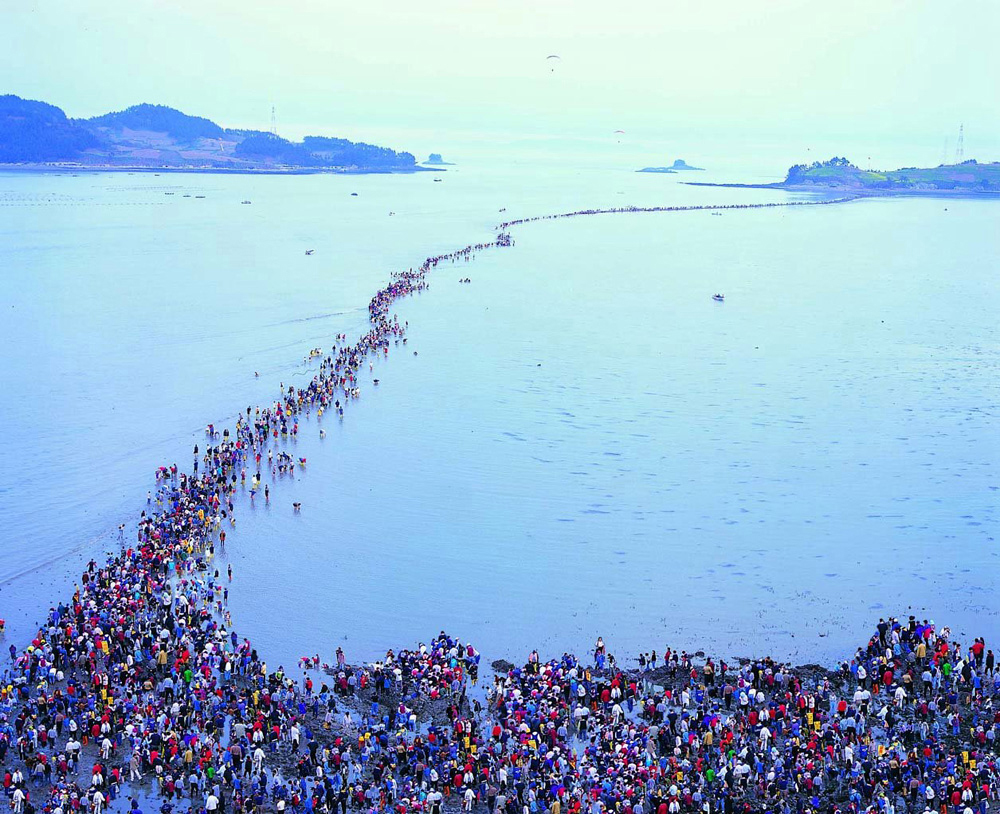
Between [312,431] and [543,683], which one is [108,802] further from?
[312,431]

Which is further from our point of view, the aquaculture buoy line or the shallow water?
the shallow water

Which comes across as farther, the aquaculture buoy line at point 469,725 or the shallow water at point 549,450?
the shallow water at point 549,450

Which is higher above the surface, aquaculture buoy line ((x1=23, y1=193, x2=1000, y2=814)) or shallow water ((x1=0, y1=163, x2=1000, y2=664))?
shallow water ((x1=0, y1=163, x2=1000, y2=664))

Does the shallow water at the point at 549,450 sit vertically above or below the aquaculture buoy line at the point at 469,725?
above

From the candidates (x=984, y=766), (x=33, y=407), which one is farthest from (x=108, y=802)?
(x=33, y=407)
